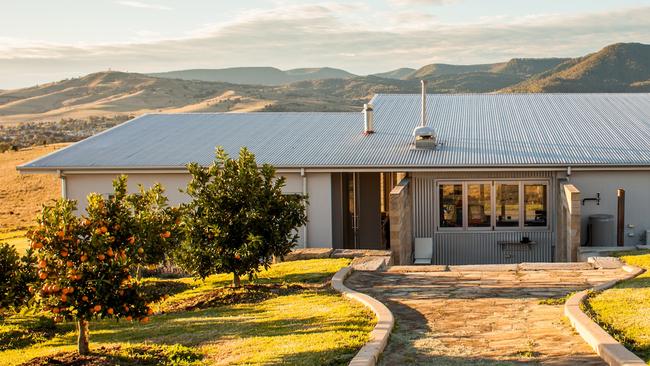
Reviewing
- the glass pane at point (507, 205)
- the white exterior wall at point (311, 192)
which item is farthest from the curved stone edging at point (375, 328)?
the glass pane at point (507, 205)

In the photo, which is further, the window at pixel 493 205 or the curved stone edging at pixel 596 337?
the window at pixel 493 205

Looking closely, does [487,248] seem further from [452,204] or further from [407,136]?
[407,136]

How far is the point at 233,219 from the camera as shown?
13.4 meters

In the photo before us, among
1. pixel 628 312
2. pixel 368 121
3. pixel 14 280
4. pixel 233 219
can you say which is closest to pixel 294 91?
pixel 368 121

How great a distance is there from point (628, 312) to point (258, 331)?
474cm

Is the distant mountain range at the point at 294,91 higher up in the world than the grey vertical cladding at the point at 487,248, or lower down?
higher up

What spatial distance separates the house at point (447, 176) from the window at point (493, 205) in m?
0.02

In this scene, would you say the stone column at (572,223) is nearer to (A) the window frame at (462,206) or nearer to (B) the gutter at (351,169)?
(B) the gutter at (351,169)

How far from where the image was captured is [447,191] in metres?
19.8

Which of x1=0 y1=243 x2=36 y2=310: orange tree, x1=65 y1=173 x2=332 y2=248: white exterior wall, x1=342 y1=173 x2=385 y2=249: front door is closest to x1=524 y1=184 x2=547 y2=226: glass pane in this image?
x1=342 y1=173 x2=385 y2=249: front door

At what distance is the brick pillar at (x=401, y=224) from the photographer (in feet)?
54.7

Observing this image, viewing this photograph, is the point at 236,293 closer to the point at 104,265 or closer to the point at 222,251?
the point at 222,251

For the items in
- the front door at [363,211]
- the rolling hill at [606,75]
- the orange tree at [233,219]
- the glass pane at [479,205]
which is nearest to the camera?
the orange tree at [233,219]

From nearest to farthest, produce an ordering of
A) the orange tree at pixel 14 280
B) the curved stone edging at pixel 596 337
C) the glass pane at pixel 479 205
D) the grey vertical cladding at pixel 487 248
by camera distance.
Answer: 1. the curved stone edging at pixel 596 337
2. the orange tree at pixel 14 280
3. the grey vertical cladding at pixel 487 248
4. the glass pane at pixel 479 205
